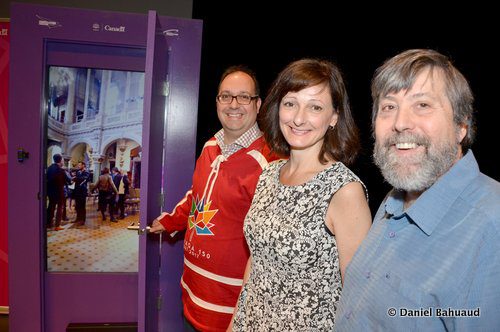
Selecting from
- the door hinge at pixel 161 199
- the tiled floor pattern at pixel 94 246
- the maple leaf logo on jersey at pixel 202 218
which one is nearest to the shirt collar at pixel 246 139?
the maple leaf logo on jersey at pixel 202 218

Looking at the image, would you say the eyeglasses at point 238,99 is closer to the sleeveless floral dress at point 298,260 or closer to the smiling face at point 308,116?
the smiling face at point 308,116

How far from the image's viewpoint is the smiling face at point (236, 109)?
6.39 feet

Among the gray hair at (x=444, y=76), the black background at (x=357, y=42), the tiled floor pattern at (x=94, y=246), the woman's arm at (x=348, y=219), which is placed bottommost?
the tiled floor pattern at (x=94, y=246)

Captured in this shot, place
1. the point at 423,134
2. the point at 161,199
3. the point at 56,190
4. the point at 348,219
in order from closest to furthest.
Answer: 1. the point at 423,134
2. the point at 348,219
3. the point at 161,199
4. the point at 56,190

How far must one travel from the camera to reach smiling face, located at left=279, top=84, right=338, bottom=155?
135 centimetres

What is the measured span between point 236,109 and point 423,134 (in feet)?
3.85

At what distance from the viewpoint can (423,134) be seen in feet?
3.07

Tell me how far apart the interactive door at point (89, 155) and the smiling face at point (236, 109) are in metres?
0.50

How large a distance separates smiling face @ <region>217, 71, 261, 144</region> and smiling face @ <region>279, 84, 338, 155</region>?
0.57 m

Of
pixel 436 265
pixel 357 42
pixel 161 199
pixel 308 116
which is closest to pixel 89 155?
pixel 161 199

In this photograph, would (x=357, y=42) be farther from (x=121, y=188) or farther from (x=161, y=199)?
(x=121, y=188)

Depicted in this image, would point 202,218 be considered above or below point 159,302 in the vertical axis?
above

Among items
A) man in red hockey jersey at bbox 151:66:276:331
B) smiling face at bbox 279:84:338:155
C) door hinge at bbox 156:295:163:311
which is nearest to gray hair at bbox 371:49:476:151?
smiling face at bbox 279:84:338:155

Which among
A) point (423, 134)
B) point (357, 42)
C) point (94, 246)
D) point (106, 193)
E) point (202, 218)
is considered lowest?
point (94, 246)
